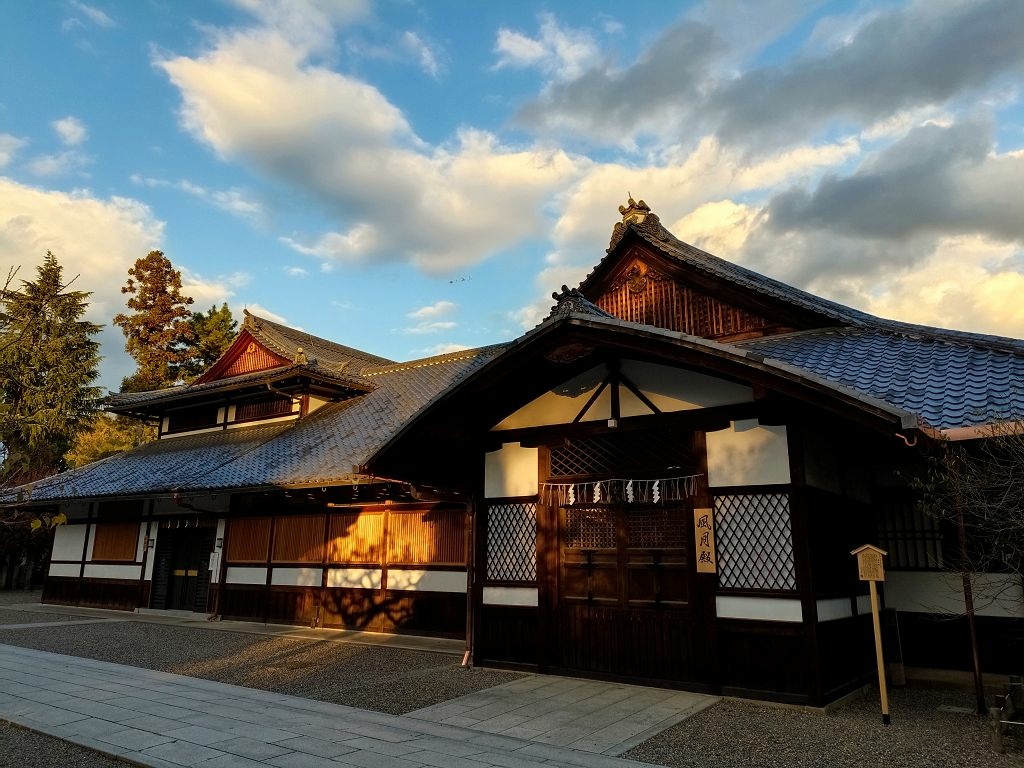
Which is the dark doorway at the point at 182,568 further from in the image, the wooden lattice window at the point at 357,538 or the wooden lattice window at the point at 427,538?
the wooden lattice window at the point at 427,538

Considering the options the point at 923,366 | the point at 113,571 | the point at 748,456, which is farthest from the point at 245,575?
the point at 923,366

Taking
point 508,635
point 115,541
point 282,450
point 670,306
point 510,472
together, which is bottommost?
point 508,635

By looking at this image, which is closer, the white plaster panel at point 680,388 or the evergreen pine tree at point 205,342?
the white plaster panel at point 680,388

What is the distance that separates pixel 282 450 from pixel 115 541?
597 cm

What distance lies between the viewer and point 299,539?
46.3ft

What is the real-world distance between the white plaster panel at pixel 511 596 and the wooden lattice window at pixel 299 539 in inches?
229

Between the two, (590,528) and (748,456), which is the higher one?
(748,456)

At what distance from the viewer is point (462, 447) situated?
384 inches

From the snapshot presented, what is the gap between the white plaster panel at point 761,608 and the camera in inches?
271

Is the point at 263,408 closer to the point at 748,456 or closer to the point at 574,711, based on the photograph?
the point at 574,711

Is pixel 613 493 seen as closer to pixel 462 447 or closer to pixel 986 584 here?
pixel 462 447

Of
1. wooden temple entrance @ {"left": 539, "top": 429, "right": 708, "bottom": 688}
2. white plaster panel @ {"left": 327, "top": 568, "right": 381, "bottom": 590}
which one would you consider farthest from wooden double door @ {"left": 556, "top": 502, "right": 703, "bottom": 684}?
white plaster panel @ {"left": 327, "top": 568, "right": 381, "bottom": 590}

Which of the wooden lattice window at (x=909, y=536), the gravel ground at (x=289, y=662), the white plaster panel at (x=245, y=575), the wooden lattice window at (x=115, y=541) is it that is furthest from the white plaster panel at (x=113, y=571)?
the wooden lattice window at (x=909, y=536)

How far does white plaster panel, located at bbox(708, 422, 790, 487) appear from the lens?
23.7ft
